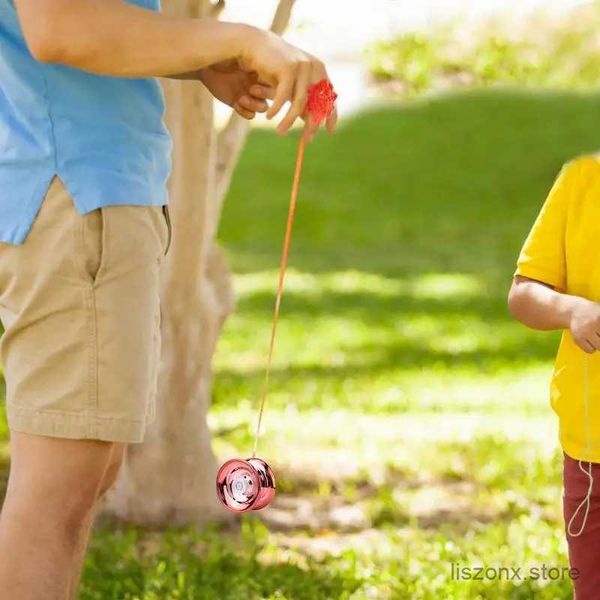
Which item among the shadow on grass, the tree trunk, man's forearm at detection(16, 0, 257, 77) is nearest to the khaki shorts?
man's forearm at detection(16, 0, 257, 77)

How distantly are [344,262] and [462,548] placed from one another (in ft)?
27.9

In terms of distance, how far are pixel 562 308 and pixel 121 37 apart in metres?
1.14

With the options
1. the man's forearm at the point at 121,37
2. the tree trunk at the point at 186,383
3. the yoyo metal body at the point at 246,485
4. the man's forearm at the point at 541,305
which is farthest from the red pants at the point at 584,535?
the tree trunk at the point at 186,383

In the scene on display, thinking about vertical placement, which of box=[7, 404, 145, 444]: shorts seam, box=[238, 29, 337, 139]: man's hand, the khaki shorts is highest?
box=[238, 29, 337, 139]: man's hand

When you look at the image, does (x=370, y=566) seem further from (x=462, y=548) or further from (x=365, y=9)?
(x=365, y=9)

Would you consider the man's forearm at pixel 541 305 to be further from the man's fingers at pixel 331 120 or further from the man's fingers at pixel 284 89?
the man's fingers at pixel 284 89

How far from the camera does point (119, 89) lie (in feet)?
8.04

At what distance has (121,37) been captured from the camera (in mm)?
2266

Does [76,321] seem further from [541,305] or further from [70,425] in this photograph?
[541,305]

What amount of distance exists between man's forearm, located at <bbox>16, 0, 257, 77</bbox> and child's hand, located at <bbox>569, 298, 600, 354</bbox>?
0.94 metres

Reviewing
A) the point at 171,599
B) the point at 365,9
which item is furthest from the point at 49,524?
the point at 365,9

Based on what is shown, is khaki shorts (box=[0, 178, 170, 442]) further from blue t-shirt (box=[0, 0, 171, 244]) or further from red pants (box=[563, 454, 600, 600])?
red pants (box=[563, 454, 600, 600])

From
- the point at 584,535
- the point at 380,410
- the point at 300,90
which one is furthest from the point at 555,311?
the point at 380,410

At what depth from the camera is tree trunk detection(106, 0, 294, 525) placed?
4.69 metres
